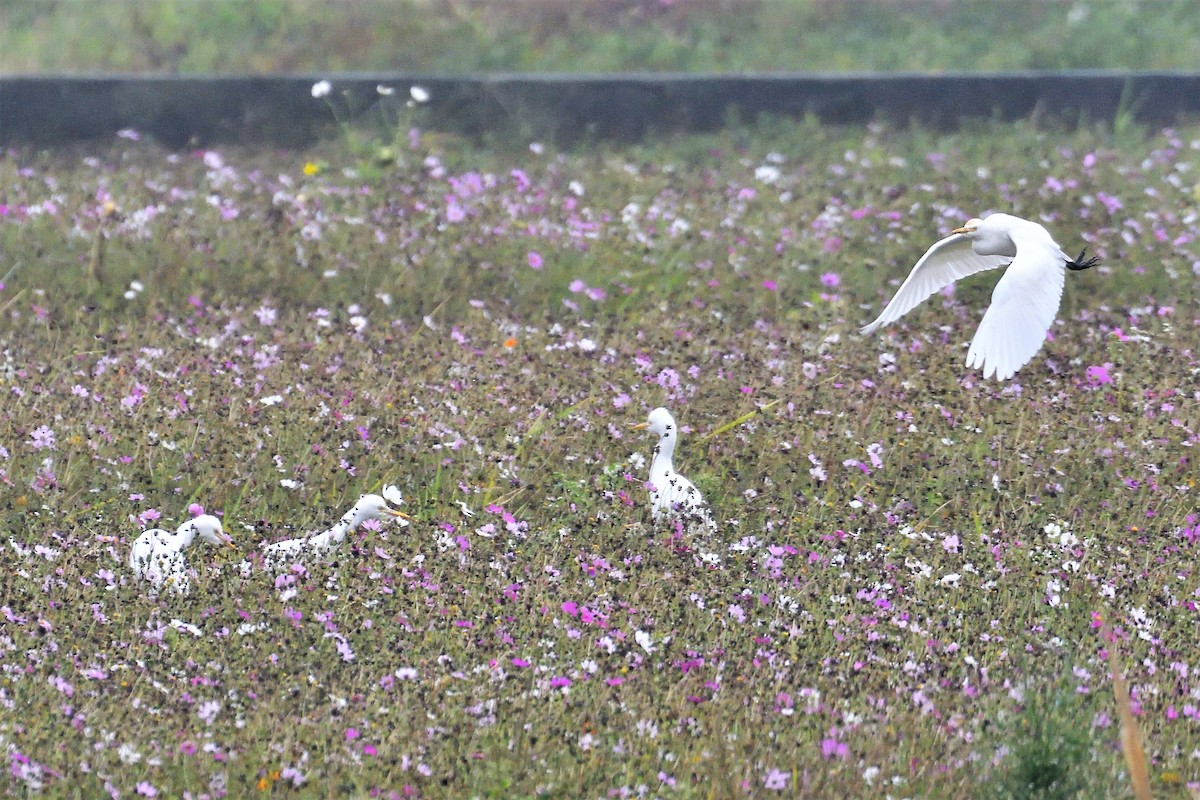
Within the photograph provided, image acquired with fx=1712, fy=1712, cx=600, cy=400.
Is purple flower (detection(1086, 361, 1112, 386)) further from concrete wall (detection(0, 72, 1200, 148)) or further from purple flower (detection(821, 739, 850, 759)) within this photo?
concrete wall (detection(0, 72, 1200, 148))

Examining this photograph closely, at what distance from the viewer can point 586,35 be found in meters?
12.3

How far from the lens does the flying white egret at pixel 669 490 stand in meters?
5.15

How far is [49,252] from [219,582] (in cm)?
373

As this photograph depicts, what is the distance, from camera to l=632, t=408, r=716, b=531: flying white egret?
5148 mm

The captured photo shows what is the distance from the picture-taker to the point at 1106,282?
8.05m

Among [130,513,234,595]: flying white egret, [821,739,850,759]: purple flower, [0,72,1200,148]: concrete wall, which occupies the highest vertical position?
[821,739,850,759]: purple flower

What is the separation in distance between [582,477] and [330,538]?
3.49 ft

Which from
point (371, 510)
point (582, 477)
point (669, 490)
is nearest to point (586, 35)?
point (582, 477)

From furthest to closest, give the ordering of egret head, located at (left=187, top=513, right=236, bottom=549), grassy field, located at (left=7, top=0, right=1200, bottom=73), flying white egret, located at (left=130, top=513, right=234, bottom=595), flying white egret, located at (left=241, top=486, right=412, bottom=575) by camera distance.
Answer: grassy field, located at (left=7, top=0, right=1200, bottom=73)
egret head, located at (left=187, top=513, right=236, bottom=549)
flying white egret, located at (left=241, top=486, right=412, bottom=575)
flying white egret, located at (left=130, top=513, right=234, bottom=595)

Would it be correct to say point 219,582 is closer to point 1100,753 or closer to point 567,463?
point 567,463

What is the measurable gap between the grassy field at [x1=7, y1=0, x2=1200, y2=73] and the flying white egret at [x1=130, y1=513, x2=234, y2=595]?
7.32 meters

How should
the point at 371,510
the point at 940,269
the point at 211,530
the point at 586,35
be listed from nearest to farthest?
the point at 211,530 → the point at 371,510 → the point at 940,269 → the point at 586,35

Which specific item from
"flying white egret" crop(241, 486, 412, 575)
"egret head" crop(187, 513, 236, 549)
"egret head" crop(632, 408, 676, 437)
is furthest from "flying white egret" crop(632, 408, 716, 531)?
"egret head" crop(187, 513, 236, 549)

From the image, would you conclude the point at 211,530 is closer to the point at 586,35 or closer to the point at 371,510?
the point at 371,510
